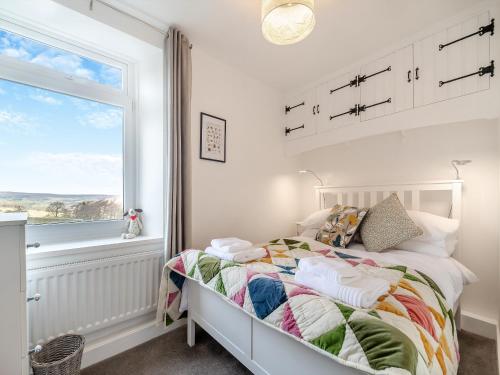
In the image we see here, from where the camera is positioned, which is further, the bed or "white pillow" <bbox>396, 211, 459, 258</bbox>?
"white pillow" <bbox>396, 211, 459, 258</bbox>

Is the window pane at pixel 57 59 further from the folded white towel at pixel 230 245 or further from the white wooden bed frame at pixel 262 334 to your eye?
the white wooden bed frame at pixel 262 334

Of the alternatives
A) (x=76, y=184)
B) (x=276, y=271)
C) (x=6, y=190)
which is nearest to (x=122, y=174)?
(x=76, y=184)

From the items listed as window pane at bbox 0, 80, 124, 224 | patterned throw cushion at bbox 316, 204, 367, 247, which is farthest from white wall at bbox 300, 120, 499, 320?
window pane at bbox 0, 80, 124, 224

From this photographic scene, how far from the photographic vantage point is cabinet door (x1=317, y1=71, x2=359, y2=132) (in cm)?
238

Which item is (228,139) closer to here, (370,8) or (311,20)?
(311,20)

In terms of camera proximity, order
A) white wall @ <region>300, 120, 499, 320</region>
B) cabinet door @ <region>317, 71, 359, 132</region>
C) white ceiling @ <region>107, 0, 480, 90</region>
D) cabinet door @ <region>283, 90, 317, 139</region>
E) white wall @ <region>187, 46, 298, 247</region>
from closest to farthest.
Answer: white ceiling @ <region>107, 0, 480, 90</region>
white wall @ <region>300, 120, 499, 320</region>
white wall @ <region>187, 46, 298, 247</region>
cabinet door @ <region>317, 71, 359, 132</region>
cabinet door @ <region>283, 90, 317, 139</region>

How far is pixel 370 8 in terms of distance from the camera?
1709 millimetres

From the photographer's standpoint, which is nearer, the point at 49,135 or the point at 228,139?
the point at 49,135

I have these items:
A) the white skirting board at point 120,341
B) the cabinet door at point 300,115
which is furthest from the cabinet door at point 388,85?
the white skirting board at point 120,341

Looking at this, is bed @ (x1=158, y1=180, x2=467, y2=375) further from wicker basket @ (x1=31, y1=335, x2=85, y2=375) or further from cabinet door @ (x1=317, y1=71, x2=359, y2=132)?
cabinet door @ (x1=317, y1=71, x2=359, y2=132)

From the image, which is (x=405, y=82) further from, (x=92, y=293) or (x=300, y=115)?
(x=92, y=293)

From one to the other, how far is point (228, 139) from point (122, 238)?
4.46ft

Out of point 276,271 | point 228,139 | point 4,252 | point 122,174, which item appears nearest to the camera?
point 4,252

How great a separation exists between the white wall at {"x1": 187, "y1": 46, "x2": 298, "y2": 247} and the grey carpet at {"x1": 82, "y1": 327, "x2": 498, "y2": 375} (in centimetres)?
80
